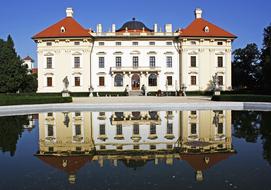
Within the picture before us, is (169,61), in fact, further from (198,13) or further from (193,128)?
(193,128)

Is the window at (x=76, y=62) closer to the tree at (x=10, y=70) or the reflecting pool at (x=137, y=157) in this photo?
the tree at (x=10, y=70)

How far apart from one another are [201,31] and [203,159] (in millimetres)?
36635

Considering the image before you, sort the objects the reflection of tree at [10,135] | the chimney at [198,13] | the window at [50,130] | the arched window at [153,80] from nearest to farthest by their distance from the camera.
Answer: the reflection of tree at [10,135], the window at [50,130], the arched window at [153,80], the chimney at [198,13]

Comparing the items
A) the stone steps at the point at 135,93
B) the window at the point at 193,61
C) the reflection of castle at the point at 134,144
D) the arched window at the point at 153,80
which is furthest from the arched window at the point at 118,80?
the reflection of castle at the point at 134,144

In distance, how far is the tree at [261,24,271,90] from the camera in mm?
31656

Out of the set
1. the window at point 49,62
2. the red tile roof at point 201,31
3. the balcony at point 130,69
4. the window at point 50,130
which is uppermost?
the red tile roof at point 201,31

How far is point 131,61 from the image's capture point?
4219 centimetres

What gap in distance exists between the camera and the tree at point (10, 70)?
40.8 meters

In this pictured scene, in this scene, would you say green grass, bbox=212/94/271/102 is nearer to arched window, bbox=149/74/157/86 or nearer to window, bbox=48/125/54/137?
arched window, bbox=149/74/157/86

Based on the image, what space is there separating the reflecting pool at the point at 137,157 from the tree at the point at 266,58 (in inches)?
815

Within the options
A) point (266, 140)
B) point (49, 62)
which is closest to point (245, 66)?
point (49, 62)

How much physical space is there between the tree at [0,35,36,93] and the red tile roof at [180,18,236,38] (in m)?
22.4

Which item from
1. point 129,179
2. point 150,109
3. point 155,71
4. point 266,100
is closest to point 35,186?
point 129,179

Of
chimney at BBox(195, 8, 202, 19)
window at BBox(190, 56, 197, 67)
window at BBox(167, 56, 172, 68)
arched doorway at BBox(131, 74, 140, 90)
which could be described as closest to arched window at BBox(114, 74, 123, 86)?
arched doorway at BBox(131, 74, 140, 90)
